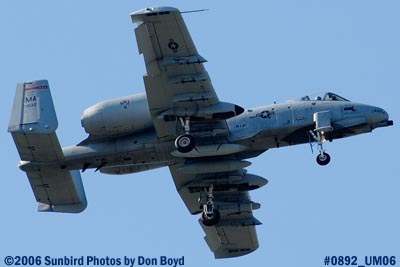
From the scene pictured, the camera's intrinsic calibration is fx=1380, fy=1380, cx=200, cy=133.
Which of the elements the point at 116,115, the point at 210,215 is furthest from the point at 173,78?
the point at 210,215

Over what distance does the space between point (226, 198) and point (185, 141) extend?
7.97m

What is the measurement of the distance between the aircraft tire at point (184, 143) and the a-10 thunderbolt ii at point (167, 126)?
0.04 metres

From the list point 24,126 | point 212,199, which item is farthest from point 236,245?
point 24,126

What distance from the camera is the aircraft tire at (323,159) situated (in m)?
57.1

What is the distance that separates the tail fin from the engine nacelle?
58.6 inches

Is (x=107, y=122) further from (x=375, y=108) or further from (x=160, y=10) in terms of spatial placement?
(x=375, y=108)

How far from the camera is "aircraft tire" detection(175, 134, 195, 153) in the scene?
56.6 meters

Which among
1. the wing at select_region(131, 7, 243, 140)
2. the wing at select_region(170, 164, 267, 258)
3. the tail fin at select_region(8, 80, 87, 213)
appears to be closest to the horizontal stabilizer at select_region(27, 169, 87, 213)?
the tail fin at select_region(8, 80, 87, 213)

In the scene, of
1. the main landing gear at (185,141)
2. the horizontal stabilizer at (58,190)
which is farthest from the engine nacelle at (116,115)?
the horizontal stabilizer at (58,190)

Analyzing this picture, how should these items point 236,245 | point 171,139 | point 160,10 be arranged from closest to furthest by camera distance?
1. point 160,10
2. point 171,139
3. point 236,245

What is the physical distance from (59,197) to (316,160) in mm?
11403

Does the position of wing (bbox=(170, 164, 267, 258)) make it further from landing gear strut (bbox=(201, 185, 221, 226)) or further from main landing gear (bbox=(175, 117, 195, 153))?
main landing gear (bbox=(175, 117, 195, 153))

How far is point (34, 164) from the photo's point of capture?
190 feet

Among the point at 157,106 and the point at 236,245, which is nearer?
the point at 157,106
